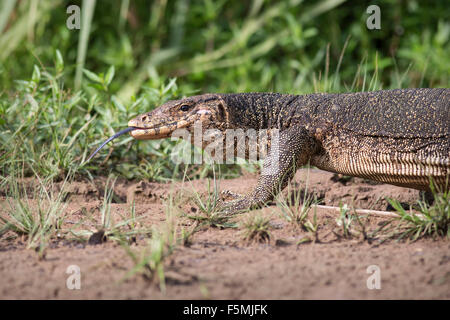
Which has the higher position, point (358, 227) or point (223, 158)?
point (223, 158)

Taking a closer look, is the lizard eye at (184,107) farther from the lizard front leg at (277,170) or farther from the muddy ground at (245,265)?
the muddy ground at (245,265)

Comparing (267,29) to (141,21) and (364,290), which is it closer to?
(141,21)

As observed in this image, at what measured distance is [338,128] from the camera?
429 centimetres

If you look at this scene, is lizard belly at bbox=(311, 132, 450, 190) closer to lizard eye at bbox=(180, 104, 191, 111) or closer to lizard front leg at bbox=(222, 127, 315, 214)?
lizard front leg at bbox=(222, 127, 315, 214)

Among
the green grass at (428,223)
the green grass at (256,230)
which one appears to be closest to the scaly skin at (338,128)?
the green grass at (428,223)

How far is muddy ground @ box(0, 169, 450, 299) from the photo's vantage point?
2.74 metres

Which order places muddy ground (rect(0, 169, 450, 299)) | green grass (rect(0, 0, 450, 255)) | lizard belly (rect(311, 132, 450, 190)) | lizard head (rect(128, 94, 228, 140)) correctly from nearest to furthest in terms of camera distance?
1. muddy ground (rect(0, 169, 450, 299))
2. lizard belly (rect(311, 132, 450, 190))
3. lizard head (rect(128, 94, 228, 140))
4. green grass (rect(0, 0, 450, 255))

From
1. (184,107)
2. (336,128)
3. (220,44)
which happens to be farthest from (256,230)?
(220,44)

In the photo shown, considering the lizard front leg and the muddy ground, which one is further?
the lizard front leg

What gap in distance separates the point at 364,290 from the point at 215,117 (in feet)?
6.74

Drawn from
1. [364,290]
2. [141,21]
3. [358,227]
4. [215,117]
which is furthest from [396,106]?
[141,21]

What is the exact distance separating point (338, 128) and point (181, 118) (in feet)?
3.92

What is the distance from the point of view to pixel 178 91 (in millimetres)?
5562

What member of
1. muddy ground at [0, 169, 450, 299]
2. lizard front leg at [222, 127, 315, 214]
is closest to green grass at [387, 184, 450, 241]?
muddy ground at [0, 169, 450, 299]
